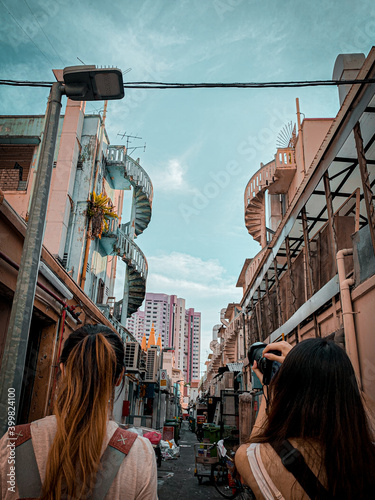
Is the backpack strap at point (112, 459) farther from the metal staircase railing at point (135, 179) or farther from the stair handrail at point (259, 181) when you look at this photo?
the metal staircase railing at point (135, 179)

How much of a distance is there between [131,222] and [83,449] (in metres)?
22.0

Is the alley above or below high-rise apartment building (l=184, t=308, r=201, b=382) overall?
below

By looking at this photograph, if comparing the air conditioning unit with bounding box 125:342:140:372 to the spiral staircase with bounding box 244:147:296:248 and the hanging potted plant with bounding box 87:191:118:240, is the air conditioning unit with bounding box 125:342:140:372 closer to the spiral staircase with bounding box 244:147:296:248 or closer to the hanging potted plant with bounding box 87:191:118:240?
the hanging potted plant with bounding box 87:191:118:240

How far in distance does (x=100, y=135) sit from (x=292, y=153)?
8756 millimetres

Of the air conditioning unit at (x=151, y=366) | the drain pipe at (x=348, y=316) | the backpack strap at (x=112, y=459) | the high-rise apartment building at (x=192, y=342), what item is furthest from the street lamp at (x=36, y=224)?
the high-rise apartment building at (x=192, y=342)

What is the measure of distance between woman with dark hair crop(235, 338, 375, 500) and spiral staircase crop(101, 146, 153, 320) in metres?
17.6

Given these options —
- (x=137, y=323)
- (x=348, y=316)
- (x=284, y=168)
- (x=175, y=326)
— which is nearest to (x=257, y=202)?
(x=284, y=168)

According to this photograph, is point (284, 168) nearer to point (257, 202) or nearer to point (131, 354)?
point (257, 202)

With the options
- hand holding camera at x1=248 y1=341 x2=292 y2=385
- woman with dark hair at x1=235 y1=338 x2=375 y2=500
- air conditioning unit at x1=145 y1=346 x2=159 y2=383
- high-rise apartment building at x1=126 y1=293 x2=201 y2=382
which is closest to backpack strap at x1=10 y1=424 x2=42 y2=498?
woman with dark hair at x1=235 y1=338 x2=375 y2=500

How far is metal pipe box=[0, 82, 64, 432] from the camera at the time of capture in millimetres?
3820

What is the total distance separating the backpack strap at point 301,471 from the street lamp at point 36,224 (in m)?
3.12

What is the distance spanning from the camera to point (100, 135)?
18172 mm

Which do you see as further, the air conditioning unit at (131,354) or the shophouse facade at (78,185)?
the air conditioning unit at (131,354)

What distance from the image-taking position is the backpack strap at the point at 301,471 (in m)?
1.35
